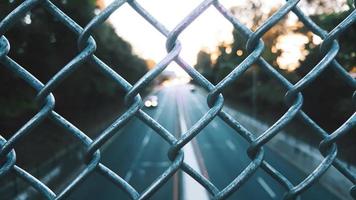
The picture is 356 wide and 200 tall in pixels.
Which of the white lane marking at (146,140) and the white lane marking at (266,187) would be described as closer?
the white lane marking at (266,187)

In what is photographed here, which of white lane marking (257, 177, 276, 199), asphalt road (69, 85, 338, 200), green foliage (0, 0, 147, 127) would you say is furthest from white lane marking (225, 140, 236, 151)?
green foliage (0, 0, 147, 127)

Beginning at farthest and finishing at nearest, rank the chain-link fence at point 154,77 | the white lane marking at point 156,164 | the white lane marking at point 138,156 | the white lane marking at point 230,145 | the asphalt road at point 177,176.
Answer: the white lane marking at point 230,145, the white lane marking at point 156,164, the white lane marking at point 138,156, the asphalt road at point 177,176, the chain-link fence at point 154,77

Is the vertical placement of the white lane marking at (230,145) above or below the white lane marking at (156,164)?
below

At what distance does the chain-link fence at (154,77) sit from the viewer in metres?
1.21

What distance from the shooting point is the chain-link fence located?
3.95 ft

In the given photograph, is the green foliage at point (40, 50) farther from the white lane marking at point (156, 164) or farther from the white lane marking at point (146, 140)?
the white lane marking at point (156, 164)

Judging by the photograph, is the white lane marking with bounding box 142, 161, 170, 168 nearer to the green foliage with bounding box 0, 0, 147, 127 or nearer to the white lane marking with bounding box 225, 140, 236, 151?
the white lane marking with bounding box 225, 140, 236, 151

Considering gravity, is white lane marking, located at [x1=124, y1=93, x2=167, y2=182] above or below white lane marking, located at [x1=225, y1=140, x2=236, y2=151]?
above

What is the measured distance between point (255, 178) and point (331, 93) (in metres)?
8.53

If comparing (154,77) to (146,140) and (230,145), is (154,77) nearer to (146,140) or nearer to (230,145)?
(230,145)

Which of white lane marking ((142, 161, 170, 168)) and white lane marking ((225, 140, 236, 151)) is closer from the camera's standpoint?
white lane marking ((142, 161, 170, 168))

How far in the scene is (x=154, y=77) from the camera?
123 cm

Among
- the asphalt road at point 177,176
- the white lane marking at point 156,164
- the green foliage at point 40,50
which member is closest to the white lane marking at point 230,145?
the asphalt road at point 177,176

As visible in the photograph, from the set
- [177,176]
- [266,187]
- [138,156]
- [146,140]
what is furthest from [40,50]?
[146,140]
